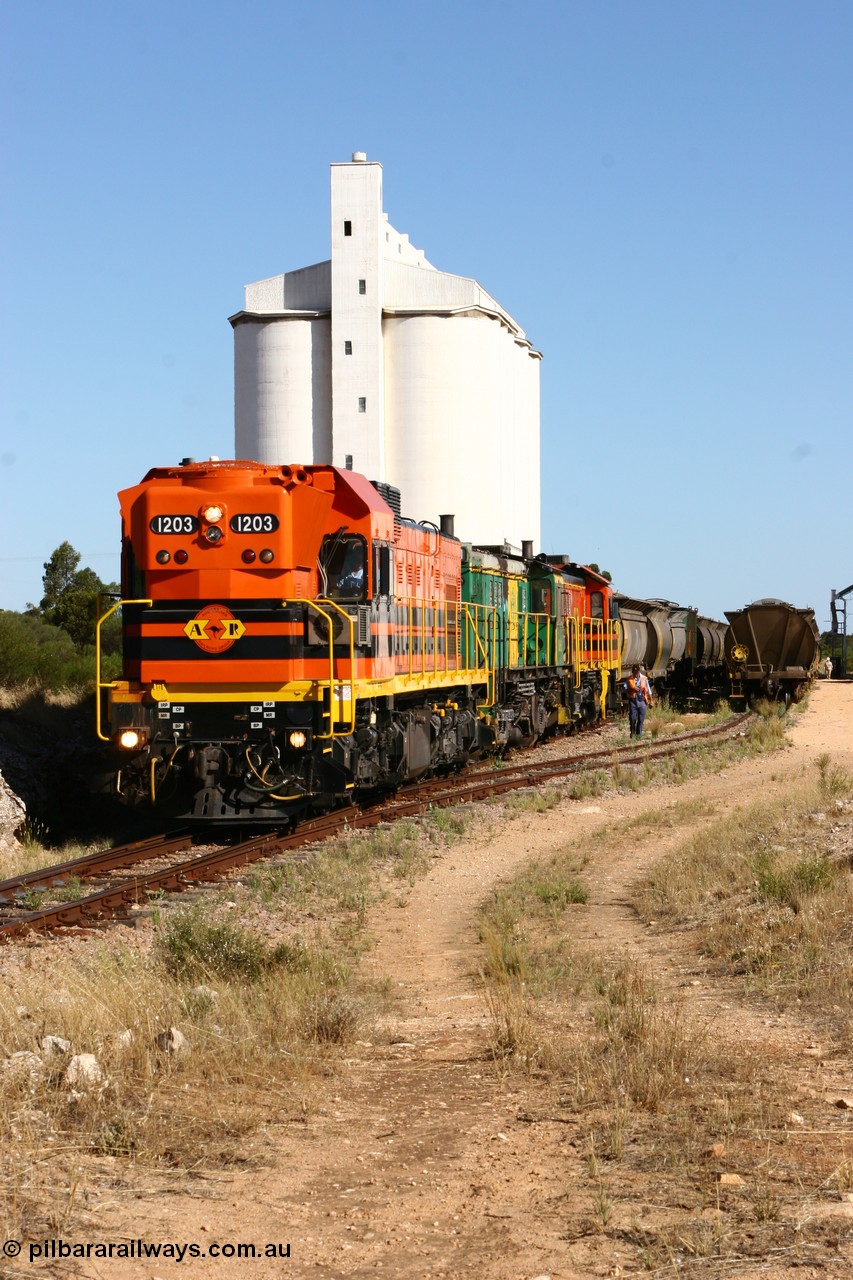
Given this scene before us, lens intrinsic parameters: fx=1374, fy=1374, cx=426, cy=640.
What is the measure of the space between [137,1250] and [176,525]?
1193 centimetres

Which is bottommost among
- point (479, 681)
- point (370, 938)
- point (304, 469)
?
point (370, 938)

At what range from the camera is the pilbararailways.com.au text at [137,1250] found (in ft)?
17.3

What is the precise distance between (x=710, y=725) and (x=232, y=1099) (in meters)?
31.2

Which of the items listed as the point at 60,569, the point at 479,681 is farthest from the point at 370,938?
the point at 60,569

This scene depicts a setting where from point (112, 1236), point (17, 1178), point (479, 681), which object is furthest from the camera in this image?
point (479, 681)

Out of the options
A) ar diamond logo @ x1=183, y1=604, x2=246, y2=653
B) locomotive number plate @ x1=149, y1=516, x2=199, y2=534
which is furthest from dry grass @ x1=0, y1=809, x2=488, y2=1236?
locomotive number plate @ x1=149, y1=516, x2=199, y2=534

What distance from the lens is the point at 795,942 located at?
35.0ft

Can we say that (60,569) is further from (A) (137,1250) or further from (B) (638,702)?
(A) (137,1250)

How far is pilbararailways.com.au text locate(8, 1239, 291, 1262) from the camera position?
17.3ft

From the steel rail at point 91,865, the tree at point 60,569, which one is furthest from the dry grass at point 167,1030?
the tree at point 60,569

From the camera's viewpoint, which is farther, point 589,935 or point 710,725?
point 710,725

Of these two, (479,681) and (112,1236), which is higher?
(479,681)

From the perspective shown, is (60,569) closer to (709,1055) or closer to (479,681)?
(479,681)

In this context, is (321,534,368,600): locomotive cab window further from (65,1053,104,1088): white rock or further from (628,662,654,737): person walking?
(628,662,654,737): person walking
